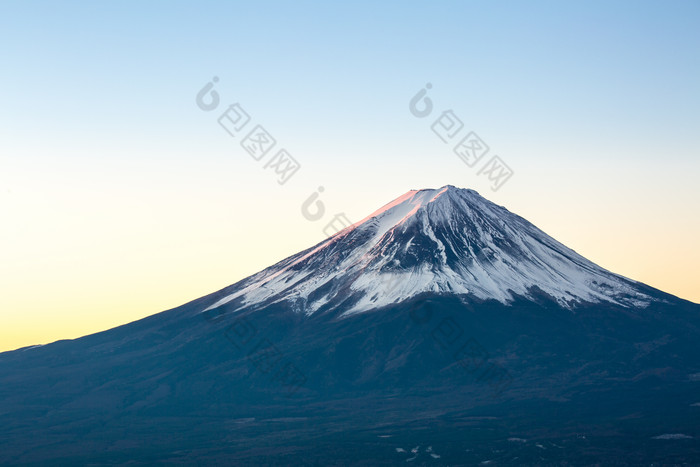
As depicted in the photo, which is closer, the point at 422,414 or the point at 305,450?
the point at 305,450

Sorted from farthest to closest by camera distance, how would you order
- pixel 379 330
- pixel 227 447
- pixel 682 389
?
pixel 379 330 < pixel 682 389 < pixel 227 447

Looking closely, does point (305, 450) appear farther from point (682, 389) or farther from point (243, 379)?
point (682, 389)

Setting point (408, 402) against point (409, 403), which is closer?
point (409, 403)

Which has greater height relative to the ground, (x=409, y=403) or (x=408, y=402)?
(x=408, y=402)

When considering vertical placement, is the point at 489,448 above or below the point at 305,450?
below

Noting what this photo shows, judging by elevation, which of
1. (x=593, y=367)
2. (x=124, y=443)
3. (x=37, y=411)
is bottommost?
(x=593, y=367)

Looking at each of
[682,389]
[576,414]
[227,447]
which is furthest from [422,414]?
[682,389]

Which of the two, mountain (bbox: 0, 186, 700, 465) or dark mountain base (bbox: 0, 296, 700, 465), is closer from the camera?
mountain (bbox: 0, 186, 700, 465)

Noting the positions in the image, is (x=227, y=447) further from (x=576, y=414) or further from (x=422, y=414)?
(x=576, y=414)

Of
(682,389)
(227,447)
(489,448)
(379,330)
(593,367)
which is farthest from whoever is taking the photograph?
(379,330)

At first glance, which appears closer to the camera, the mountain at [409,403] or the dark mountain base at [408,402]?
the mountain at [409,403]
